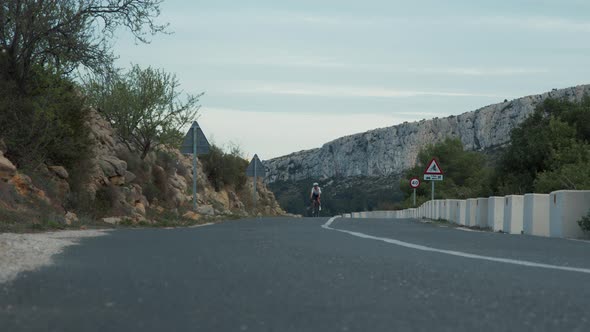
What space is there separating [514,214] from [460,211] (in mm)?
7948

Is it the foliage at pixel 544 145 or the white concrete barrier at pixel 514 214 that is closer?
the white concrete barrier at pixel 514 214

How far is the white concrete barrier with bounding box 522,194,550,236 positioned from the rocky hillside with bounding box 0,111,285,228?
9866 millimetres

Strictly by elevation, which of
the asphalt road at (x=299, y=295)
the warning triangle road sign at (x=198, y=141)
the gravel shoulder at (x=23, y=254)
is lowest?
the gravel shoulder at (x=23, y=254)

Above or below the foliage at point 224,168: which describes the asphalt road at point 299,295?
below

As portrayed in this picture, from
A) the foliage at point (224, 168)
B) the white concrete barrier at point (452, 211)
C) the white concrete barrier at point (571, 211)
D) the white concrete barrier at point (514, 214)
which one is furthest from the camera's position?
the foliage at point (224, 168)

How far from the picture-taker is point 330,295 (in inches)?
178

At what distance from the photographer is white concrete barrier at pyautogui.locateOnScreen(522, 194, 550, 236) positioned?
19.4 metres

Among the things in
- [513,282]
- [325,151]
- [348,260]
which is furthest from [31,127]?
[325,151]

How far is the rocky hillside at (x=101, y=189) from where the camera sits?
742 inches

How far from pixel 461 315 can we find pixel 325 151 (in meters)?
192

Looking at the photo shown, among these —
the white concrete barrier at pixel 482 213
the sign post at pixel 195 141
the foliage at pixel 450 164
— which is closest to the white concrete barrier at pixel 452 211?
the white concrete barrier at pixel 482 213

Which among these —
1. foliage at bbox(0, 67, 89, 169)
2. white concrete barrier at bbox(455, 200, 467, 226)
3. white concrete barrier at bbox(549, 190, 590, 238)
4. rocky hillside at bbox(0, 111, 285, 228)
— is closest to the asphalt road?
white concrete barrier at bbox(549, 190, 590, 238)

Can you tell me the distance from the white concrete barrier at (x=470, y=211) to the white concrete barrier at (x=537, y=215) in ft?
18.6

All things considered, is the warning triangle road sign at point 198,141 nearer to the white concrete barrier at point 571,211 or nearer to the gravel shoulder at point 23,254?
the white concrete barrier at point 571,211
